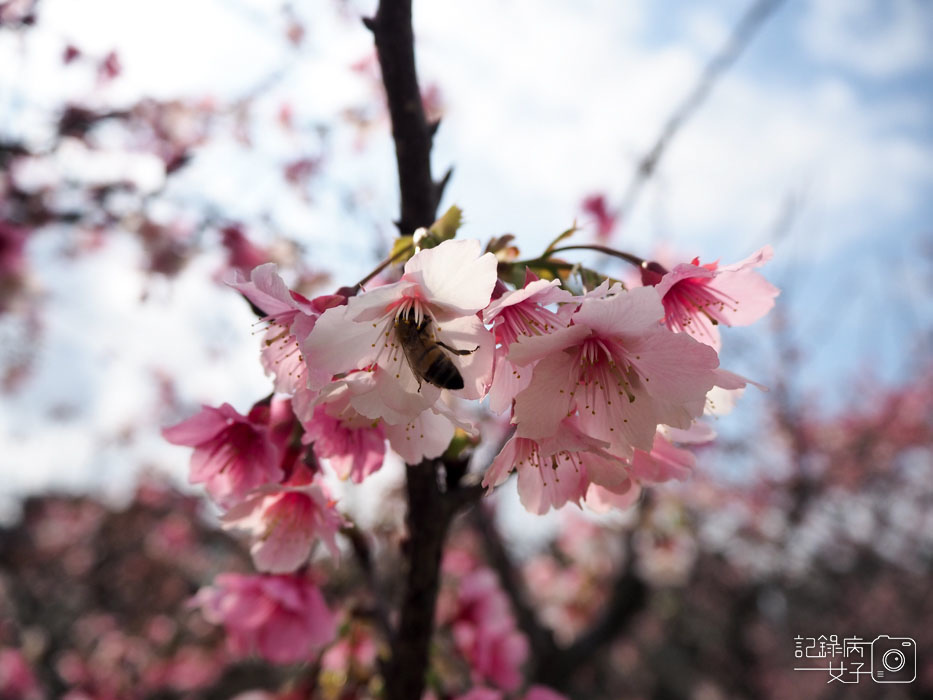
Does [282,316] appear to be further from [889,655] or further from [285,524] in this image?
[889,655]

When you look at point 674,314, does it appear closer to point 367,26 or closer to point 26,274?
point 367,26

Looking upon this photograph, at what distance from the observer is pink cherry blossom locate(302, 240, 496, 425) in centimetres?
73

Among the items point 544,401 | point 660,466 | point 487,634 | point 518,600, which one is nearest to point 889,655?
point 518,600

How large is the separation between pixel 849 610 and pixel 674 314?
12.4 meters

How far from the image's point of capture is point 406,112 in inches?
40.2

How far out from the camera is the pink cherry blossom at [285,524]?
3.16 ft

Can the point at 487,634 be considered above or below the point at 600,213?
below

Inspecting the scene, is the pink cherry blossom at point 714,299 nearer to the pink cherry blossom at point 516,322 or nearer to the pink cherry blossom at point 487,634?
the pink cherry blossom at point 516,322

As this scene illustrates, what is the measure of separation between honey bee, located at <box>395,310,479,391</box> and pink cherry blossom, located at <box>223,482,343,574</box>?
11.4 inches

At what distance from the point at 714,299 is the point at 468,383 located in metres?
0.46

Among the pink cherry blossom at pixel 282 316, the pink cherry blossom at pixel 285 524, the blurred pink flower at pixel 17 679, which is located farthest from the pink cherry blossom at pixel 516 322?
the blurred pink flower at pixel 17 679

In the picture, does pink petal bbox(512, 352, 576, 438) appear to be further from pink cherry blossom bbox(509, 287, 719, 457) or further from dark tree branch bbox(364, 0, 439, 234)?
dark tree branch bbox(364, 0, 439, 234)

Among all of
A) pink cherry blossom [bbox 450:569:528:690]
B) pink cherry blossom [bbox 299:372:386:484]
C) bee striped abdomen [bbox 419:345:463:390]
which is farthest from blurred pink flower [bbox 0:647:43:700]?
bee striped abdomen [bbox 419:345:463:390]

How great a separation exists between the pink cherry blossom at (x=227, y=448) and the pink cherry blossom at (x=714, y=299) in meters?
0.69
